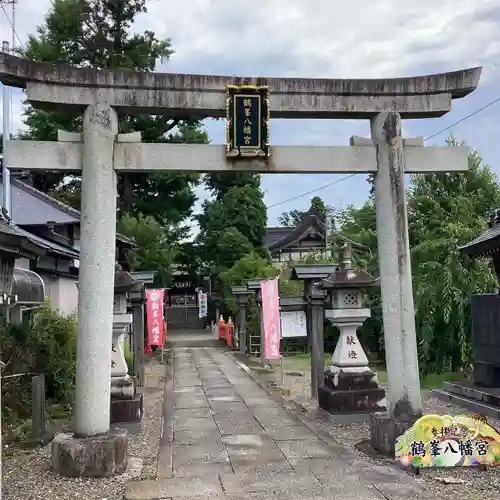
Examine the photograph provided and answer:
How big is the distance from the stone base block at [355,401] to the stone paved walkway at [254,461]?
1.87 ft

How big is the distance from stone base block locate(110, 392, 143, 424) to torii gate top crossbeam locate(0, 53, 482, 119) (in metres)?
4.84

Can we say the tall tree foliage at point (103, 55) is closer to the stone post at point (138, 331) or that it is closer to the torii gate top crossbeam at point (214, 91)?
the stone post at point (138, 331)

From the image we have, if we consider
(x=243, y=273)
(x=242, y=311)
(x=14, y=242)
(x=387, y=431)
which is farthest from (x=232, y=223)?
(x=14, y=242)

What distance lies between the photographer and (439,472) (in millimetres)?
6496

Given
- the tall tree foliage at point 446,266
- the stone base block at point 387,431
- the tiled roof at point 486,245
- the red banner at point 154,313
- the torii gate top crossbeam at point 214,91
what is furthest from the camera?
the red banner at point 154,313

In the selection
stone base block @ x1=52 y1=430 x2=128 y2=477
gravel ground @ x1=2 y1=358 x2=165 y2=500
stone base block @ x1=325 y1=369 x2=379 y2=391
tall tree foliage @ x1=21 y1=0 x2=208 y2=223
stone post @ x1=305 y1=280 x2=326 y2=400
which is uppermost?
tall tree foliage @ x1=21 y1=0 x2=208 y2=223

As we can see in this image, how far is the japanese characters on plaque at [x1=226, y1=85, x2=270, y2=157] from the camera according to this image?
7.21m

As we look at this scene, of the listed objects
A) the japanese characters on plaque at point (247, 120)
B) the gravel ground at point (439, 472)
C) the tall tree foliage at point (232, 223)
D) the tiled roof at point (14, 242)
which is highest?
the tall tree foliage at point (232, 223)

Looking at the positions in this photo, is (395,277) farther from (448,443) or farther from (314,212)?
(314,212)

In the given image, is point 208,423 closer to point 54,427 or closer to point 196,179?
point 54,427

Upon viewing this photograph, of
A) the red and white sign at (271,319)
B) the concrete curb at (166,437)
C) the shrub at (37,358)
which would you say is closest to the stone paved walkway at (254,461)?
the concrete curb at (166,437)

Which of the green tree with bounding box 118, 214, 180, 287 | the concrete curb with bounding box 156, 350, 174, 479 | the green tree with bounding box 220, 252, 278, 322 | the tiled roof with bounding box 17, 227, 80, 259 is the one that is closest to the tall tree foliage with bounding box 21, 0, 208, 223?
the green tree with bounding box 118, 214, 180, 287

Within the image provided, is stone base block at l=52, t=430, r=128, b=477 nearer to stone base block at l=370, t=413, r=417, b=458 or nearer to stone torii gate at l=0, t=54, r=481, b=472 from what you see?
stone torii gate at l=0, t=54, r=481, b=472

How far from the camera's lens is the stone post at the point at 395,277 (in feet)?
24.2
